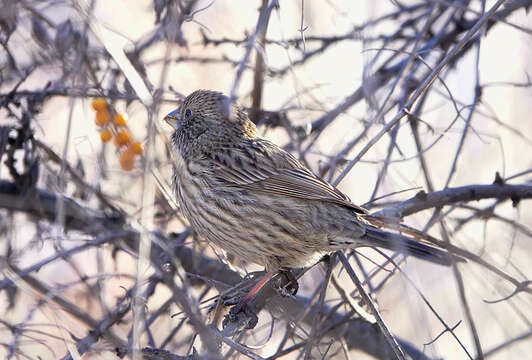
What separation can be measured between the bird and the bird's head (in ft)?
0.26

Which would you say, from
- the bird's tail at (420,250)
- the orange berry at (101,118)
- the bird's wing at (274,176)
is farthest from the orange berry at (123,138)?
the bird's tail at (420,250)

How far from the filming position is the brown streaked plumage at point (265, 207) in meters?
4.45

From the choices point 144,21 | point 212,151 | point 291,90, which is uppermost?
point 144,21

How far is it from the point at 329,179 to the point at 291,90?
3.79 ft

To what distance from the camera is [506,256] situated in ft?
13.8

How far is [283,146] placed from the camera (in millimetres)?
5492

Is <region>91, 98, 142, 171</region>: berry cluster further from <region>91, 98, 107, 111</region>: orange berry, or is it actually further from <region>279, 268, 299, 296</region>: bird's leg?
<region>279, 268, 299, 296</region>: bird's leg

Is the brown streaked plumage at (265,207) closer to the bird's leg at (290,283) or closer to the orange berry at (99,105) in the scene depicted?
the bird's leg at (290,283)

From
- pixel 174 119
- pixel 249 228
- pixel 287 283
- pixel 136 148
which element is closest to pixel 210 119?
pixel 174 119

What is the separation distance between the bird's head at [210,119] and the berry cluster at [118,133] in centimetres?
62

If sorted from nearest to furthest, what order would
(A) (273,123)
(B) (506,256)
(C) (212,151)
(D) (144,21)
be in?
(B) (506,256)
(C) (212,151)
(A) (273,123)
(D) (144,21)

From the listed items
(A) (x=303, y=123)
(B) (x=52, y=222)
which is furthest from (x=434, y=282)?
(B) (x=52, y=222)

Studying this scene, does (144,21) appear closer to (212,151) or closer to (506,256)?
(212,151)

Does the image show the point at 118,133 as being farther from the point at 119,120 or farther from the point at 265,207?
the point at 265,207
